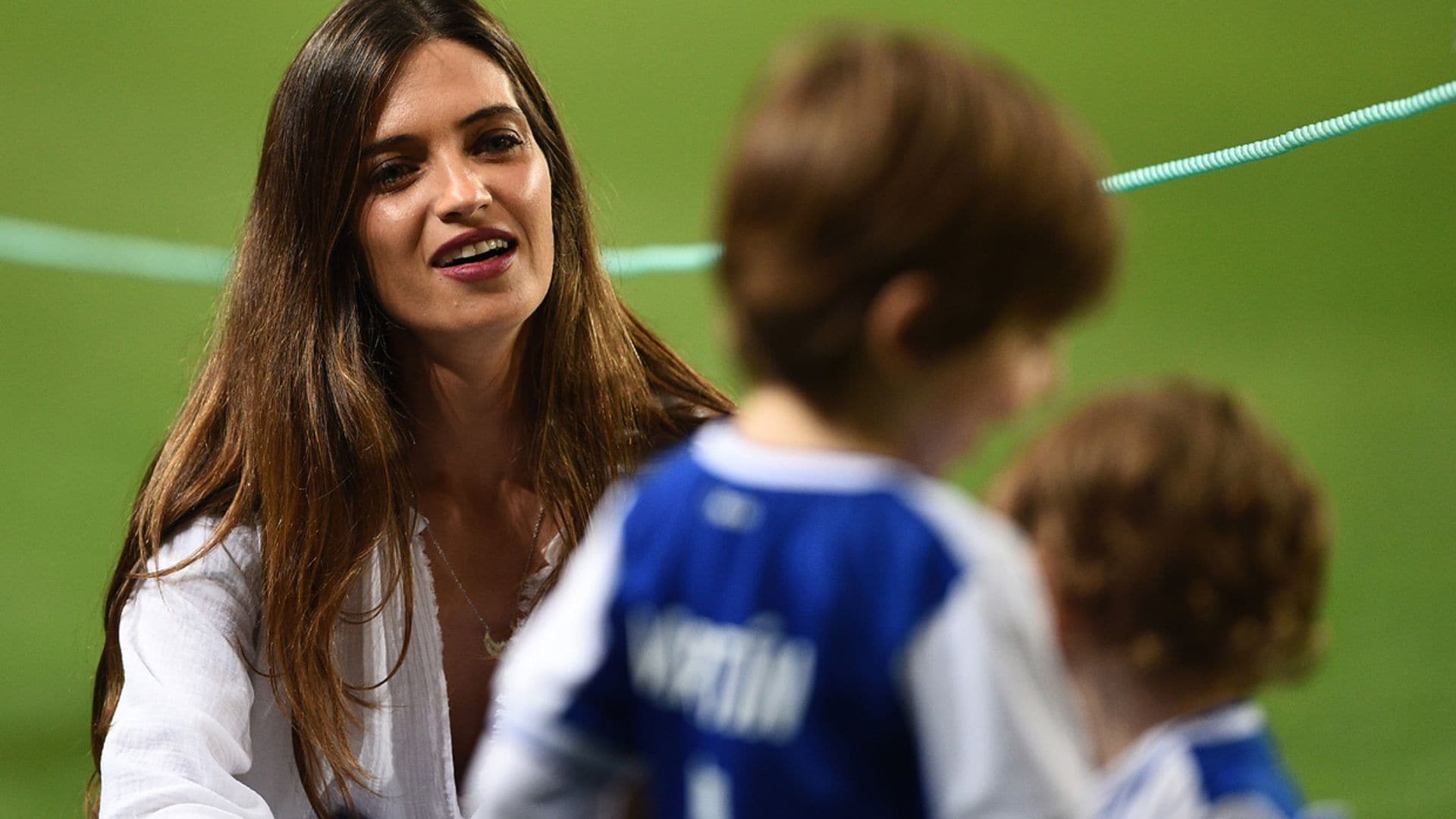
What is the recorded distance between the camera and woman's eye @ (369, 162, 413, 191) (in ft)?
3.64

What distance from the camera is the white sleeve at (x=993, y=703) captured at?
0.49 m

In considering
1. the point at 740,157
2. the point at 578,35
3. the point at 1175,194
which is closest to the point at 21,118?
the point at 578,35

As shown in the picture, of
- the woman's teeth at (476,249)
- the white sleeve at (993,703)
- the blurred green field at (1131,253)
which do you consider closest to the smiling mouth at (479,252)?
the woman's teeth at (476,249)

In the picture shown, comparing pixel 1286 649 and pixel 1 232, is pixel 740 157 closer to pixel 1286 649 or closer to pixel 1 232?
pixel 1286 649

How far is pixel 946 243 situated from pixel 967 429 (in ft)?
0.22

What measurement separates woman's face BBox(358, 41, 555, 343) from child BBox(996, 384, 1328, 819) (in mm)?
582

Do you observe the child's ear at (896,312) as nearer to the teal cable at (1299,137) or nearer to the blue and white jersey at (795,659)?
the blue and white jersey at (795,659)

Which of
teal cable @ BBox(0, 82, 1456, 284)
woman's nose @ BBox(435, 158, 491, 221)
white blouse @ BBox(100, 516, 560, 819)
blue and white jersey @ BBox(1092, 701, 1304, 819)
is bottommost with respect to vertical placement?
white blouse @ BBox(100, 516, 560, 819)

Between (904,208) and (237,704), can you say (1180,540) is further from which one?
(237,704)

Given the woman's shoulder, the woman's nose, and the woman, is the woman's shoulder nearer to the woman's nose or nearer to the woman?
the woman

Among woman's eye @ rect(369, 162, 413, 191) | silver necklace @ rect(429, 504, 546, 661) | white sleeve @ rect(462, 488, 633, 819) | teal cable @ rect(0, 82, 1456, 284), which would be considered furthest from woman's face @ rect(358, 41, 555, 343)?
teal cable @ rect(0, 82, 1456, 284)

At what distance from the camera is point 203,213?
9.04ft

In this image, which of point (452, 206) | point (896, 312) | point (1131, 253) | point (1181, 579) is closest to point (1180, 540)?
point (1181, 579)

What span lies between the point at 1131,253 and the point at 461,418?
1029 millimetres
